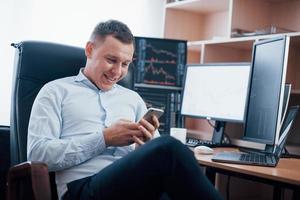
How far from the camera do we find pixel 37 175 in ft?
3.95

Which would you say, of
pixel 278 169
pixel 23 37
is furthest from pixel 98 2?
pixel 278 169

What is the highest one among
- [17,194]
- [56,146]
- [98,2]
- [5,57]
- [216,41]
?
[98,2]

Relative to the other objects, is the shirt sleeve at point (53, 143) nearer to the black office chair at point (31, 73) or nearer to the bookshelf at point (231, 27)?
the black office chair at point (31, 73)

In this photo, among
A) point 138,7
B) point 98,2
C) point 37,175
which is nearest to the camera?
point 37,175

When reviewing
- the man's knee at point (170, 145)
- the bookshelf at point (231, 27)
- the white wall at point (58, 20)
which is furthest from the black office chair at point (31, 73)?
the bookshelf at point (231, 27)

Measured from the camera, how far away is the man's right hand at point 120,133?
57.9 inches

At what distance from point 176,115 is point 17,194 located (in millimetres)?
1474

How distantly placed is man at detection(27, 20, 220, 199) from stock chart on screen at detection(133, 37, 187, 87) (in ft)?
2.69

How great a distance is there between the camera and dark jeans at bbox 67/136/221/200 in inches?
48.7

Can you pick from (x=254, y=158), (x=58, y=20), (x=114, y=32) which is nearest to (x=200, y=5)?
(x=58, y=20)

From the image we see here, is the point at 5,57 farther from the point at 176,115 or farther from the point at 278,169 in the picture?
the point at 278,169

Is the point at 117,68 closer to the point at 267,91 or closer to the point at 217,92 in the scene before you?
the point at 267,91

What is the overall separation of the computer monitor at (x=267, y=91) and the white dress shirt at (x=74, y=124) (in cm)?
56

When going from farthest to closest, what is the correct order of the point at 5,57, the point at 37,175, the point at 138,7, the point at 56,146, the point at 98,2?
the point at 138,7
the point at 98,2
the point at 5,57
the point at 56,146
the point at 37,175
